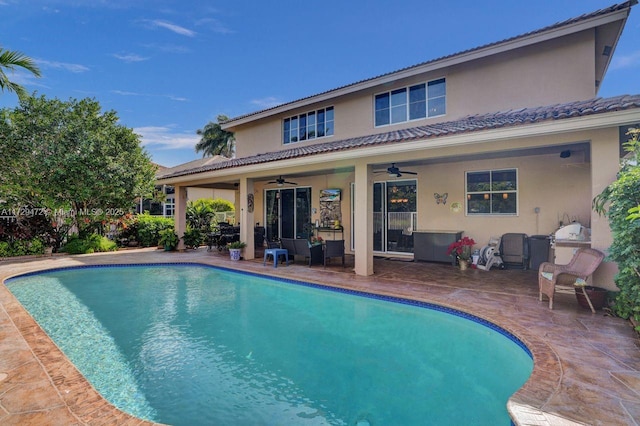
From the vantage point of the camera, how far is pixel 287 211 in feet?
53.5

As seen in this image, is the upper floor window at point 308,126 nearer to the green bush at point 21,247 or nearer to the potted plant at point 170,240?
the potted plant at point 170,240

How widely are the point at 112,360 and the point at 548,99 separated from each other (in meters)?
12.2

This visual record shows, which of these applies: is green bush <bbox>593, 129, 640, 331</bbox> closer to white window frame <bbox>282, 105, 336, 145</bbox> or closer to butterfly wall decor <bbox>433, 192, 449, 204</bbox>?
butterfly wall decor <bbox>433, 192, 449, 204</bbox>

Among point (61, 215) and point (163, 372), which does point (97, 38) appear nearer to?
point (61, 215)

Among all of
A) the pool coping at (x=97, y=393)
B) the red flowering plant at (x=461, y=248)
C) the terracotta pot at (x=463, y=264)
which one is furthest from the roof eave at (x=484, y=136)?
the terracotta pot at (x=463, y=264)

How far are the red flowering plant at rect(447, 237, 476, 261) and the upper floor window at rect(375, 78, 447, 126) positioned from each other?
4.46 metres

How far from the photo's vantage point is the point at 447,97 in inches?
434

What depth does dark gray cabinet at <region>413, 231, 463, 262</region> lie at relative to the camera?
11.0 metres

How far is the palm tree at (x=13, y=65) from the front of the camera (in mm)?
10445

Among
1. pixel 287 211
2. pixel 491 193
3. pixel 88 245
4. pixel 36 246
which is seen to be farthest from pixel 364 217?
pixel 36 246

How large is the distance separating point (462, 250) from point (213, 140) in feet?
125

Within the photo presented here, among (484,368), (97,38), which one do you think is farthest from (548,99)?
(97,38)

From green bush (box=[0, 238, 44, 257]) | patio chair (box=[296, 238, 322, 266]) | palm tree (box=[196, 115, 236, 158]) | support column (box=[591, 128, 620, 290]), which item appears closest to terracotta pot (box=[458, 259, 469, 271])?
support column (box=[591, 128, 620, 290])

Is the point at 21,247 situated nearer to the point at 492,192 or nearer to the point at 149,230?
the point at 149,230
